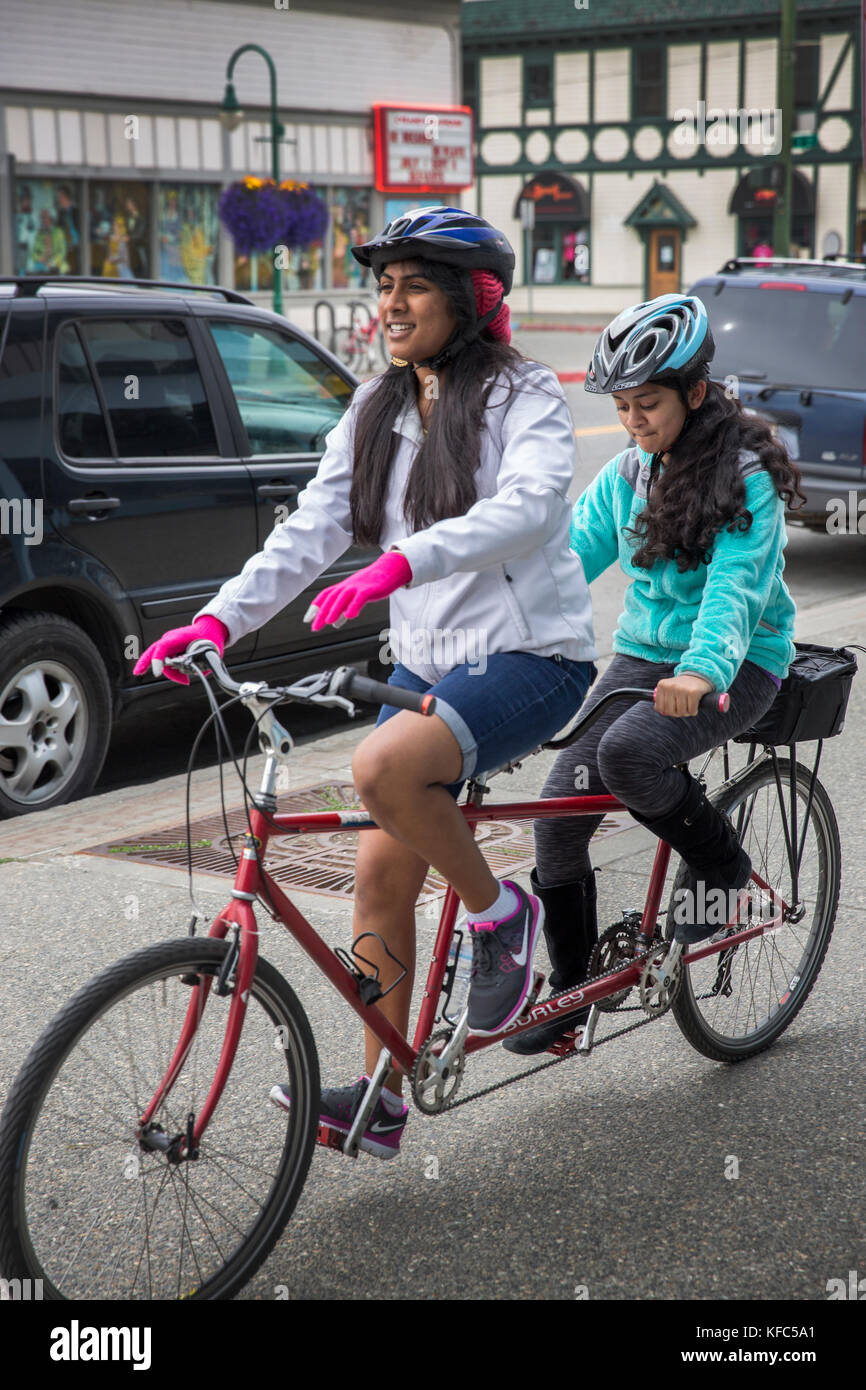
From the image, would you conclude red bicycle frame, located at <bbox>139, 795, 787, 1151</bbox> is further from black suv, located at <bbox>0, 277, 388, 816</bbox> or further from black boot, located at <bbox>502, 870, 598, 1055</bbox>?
black suv, located at <bbox>0, 277, 388, 816</bbox>

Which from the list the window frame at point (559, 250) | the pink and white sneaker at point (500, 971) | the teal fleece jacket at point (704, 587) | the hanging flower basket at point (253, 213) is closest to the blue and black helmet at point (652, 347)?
the teal fleece jacket at point (704, 587)

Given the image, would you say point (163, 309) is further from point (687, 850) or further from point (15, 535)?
point (687, 850)

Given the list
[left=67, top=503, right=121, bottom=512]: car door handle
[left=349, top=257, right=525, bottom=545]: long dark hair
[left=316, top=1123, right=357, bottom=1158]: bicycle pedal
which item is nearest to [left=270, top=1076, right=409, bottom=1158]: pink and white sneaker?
[left=316, top=1123, right=357, bottom=1158]: bicycle pedal

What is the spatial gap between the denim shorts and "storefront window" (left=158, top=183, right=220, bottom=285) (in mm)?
24898

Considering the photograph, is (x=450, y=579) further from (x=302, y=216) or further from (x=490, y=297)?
(x=302, y=216)

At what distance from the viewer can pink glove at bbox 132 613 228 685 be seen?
112 inches

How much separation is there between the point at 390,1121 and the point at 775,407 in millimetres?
8599

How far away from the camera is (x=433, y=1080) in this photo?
3.06 m

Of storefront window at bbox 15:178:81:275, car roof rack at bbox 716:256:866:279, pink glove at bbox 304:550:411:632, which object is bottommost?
pink glove at bbox 304:550:411:632

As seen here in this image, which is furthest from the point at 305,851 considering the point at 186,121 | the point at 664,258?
the point at 664,258

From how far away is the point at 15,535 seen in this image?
228 inches

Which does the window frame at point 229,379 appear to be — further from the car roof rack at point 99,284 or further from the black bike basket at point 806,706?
the black bike basket at point 806,706

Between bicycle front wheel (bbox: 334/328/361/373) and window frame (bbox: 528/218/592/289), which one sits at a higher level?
window frame (bbox: 528/218/592/289)
